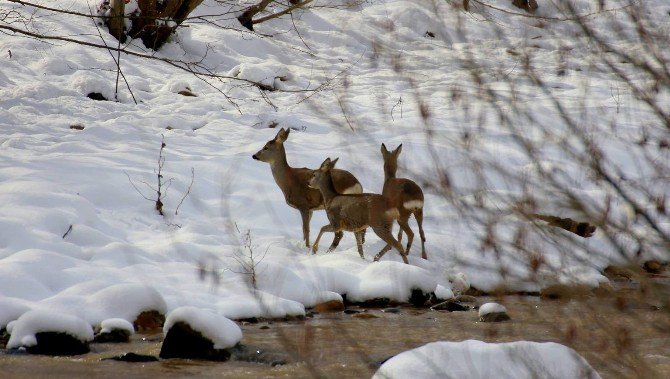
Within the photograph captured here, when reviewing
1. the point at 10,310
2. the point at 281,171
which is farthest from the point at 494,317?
the point at 281,171

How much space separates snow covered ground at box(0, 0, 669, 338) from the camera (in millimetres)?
3068

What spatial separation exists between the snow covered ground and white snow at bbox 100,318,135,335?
26 centimetres

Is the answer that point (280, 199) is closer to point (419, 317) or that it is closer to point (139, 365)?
point (419, 317)

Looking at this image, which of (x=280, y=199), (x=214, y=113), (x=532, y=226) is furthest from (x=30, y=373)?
(x=214, y=113)

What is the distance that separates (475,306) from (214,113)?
27.2ft

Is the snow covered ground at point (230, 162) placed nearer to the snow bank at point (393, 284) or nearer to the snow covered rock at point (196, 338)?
the snow bank at point (393, 284)

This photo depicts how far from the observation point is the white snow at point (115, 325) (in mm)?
6914

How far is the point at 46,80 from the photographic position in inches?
626

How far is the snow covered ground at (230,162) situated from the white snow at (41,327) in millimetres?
596

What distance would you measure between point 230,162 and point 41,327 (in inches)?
275

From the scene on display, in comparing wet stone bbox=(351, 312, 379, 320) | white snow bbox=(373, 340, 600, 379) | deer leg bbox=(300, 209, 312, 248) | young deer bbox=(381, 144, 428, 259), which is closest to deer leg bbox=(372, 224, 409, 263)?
young deer bbox=(381, 144, 428, 259)

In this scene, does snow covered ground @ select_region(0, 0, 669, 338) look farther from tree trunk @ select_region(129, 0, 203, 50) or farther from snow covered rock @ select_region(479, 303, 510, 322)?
snow covered rock @ select_region(479, 303, 510, 322)

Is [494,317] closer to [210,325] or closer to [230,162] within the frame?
[210,325]

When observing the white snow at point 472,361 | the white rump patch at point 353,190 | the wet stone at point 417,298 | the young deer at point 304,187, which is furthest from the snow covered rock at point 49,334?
the white rump patch at point 353,190
